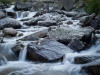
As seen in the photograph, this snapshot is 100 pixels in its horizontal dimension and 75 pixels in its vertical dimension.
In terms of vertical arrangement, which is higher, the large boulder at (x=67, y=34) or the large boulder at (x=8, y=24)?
the large boulder at (x=8, y=24)

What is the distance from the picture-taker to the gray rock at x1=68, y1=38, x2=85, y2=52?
924cm

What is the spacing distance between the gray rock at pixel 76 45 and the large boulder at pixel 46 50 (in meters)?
0.33

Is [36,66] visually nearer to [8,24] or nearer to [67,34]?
[67,34]

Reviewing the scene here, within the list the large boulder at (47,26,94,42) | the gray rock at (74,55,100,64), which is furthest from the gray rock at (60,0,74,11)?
the gray rock at (74,55,100,64)

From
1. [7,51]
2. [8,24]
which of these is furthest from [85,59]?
[8,24]

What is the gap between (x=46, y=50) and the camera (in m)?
8.66

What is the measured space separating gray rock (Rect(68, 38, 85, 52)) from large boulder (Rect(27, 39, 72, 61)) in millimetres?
328

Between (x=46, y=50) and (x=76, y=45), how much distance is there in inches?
57.8

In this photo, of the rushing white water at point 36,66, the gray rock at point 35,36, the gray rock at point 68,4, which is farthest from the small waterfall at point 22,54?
the gray rock at point 68,4

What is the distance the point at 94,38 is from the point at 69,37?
1169 mm

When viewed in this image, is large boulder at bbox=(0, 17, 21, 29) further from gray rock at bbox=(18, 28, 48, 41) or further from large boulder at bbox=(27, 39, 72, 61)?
large boulder at bbox=(27, 39, 72, 61)

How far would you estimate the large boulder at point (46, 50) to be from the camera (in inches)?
328

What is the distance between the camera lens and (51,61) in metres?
8.22

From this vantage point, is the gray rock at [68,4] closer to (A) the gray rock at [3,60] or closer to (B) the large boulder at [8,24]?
(B) the large boulder at [8,24]
